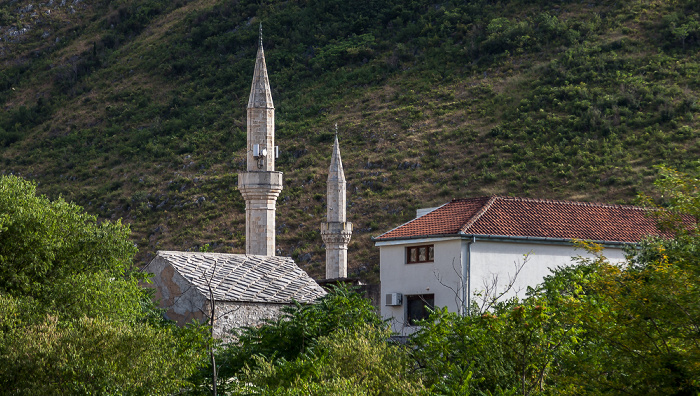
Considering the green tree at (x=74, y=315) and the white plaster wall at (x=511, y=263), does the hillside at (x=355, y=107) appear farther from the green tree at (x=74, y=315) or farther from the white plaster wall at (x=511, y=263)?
the green tree at (x=74, y=315)

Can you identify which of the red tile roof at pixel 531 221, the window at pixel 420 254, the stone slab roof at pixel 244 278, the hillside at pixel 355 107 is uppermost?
the hillside at pixel 355 107

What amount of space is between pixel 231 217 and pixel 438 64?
19490mm

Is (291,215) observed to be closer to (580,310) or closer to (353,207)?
(353,207)

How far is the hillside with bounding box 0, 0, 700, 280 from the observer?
52500mm

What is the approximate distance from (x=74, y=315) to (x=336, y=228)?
22.4 meters

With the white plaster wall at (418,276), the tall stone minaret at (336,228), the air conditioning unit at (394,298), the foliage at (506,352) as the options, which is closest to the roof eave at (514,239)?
the white plaster wall at (418,276)

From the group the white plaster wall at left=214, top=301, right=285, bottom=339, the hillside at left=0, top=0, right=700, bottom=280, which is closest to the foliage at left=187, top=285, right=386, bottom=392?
the white plaster wall at left=214, top=301, right=285, bottom=339

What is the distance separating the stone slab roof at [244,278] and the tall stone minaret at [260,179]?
236 inches

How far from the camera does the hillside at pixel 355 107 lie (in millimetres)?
52500

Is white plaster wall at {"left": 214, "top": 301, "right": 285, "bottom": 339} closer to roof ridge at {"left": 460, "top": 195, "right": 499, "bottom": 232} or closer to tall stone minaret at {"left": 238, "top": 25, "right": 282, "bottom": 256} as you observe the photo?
roof ridge at {"left": 460, "top": 195, "right": 499, "bottom": 232}

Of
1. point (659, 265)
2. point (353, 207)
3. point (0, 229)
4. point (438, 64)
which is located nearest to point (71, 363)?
point (0, 229)

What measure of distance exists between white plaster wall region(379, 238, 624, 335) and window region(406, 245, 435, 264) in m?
0.16

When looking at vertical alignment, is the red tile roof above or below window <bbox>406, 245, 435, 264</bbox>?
above

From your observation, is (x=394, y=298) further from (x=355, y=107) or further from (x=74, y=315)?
(x=355, y=107)
